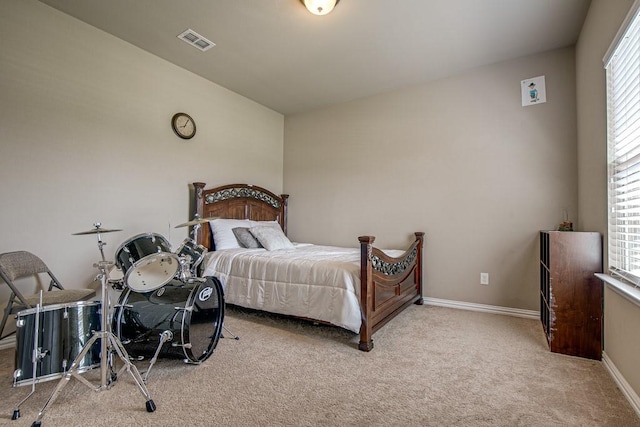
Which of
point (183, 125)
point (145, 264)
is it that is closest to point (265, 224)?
point (183, 125)

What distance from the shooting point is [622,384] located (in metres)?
1.74

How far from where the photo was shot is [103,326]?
5.50 ft

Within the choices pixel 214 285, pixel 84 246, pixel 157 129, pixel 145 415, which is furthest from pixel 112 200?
pixel 145 415

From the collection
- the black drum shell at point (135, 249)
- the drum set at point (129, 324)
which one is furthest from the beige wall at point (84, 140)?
the black drum shell at point (135, 249)

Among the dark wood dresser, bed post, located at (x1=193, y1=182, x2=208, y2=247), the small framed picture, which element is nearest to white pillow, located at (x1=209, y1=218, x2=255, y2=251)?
bed post, located at (x1=193, y1=182, x2=208, y2=247)

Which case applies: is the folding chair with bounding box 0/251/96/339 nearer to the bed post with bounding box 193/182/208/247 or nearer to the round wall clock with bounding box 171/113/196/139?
the bed post with bounding box 193/182/208/247

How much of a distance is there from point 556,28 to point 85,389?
14.4 ft

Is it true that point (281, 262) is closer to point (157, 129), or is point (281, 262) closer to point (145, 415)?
point (145, 415)

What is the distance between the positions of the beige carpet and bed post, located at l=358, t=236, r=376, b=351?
0.09 m

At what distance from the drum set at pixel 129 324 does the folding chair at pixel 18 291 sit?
0.48 metres

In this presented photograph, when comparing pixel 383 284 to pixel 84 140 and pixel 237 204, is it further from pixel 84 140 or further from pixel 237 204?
pixel 84 140

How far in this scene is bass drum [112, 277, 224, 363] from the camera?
1.92 m

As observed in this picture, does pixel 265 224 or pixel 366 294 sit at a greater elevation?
pixel 265 224

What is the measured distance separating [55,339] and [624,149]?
3414 millimetres
